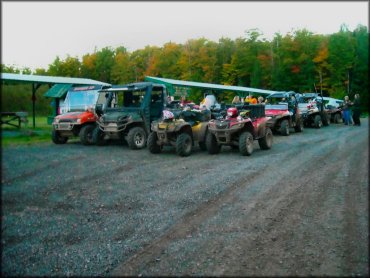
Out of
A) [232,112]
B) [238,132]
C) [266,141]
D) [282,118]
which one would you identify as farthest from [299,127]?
[232,112]

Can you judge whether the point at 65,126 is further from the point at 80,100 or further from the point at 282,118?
the point at 282,118

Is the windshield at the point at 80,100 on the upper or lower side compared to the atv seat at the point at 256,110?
upper

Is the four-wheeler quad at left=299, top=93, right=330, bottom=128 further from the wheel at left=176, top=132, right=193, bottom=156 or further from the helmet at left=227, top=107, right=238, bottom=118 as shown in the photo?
the wheel at left=176, top=132, right=193, bottom=156

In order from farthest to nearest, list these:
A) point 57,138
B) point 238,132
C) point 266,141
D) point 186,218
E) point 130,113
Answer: point 57,138, point 130,113, point 266,141, point 238,132, point 186,218

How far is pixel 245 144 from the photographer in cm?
853

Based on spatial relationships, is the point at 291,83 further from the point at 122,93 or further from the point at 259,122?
the point at 122,93

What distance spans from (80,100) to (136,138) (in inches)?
136

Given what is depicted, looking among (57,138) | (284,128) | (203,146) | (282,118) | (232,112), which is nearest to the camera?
(232,112)

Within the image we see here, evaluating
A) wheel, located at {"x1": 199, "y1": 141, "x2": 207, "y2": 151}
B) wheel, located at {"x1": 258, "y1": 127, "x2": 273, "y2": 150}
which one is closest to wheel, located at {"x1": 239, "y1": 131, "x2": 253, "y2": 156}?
wheel, located at {"x1": 258, "y1": 127, "x2": 273, "y2": 150}

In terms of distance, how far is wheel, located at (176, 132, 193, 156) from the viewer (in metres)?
8.73

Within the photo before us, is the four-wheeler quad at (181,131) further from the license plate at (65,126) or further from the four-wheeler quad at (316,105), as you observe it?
the four-wheeler quad at (316,105)

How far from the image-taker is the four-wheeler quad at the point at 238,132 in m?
8.70

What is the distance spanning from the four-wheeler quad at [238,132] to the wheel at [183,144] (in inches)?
19.2

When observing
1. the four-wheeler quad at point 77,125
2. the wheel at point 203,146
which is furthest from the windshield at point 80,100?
the wheel at point 203,146
